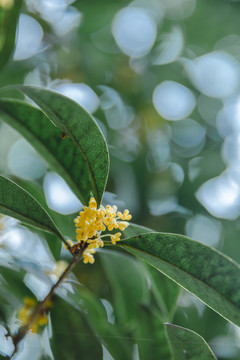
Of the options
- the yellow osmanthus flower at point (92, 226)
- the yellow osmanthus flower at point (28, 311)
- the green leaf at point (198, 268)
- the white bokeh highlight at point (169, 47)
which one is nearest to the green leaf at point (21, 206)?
the yellow osmanthus flower at point (92, 226)

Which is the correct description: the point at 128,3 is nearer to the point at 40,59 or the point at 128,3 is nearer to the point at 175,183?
the point at 40,59

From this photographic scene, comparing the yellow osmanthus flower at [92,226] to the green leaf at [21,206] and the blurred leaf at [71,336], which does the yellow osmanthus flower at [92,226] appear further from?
the blurred leaf at [71,336]

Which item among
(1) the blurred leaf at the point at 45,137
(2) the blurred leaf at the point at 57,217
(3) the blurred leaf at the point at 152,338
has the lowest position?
(3) the blurred leaf at the point at 152,338

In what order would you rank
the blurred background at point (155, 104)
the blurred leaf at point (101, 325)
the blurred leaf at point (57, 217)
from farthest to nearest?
the blurred background at point (155, 104) < the blurred leaf at point (57, 217) < the blurred leaf at point (101, 325)

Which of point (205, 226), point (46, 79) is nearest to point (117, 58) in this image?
point (46, 79)

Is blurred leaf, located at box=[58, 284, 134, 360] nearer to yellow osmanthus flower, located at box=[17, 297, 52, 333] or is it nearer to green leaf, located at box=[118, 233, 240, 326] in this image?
yellow osmanthus flower, located at box=[17, 297, 52, 333]

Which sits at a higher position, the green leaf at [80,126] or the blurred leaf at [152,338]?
the green leaf at [80,126]

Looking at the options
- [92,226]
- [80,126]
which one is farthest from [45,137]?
[92,226]

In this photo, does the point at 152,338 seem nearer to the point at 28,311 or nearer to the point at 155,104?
the point at 28,311
